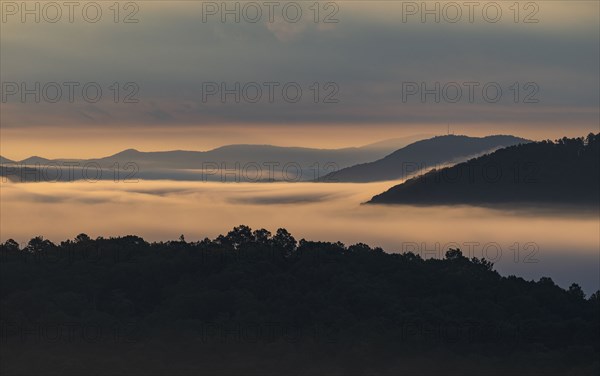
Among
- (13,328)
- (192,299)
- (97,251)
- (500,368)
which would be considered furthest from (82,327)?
(500,368)

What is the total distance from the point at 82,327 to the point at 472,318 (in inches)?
2044

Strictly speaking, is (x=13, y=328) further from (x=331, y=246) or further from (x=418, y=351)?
(x=331, y=246)

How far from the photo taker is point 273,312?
14550 cm

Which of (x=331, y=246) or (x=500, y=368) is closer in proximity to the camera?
(x=500, y=368)

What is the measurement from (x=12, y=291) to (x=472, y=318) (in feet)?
205

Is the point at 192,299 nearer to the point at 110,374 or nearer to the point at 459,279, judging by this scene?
the point at 110,374

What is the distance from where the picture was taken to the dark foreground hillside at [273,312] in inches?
4943

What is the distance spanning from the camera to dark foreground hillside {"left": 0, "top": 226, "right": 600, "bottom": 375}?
12556 centimetres

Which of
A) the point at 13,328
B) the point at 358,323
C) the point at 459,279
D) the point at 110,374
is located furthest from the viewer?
the point at 459,279

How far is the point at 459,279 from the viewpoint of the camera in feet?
527

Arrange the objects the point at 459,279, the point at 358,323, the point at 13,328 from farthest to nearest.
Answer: the point at 459,279 < the point at 358,323 < the point at 13,328

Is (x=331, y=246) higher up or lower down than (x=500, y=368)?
higher up

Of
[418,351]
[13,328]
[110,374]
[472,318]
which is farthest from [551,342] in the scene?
[13,328]

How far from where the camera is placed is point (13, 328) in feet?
416
